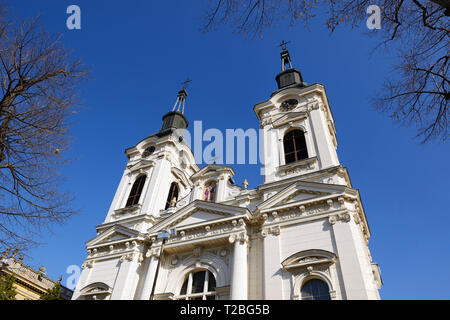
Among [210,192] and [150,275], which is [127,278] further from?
[210,192]

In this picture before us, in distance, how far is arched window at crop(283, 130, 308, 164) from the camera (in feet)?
62.8

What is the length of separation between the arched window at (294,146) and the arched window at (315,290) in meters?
8.03

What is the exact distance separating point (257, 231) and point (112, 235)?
34.0ft

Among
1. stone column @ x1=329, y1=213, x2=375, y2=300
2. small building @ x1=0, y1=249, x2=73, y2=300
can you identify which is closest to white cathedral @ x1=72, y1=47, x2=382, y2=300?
stone column @ x1=329, y1=213, x2=375, y2=300

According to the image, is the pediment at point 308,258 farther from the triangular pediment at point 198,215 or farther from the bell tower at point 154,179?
the bell tower at point 154,179

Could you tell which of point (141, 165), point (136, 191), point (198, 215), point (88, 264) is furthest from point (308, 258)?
point (141, 165)

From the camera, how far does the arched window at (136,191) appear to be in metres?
23.4

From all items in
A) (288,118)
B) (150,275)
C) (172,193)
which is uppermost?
(288,118)

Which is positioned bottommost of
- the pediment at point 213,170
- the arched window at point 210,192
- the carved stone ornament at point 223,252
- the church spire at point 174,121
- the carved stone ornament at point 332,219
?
the carved stone ornament at point 223,252

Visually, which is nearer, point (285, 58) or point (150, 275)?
point (150, 275)

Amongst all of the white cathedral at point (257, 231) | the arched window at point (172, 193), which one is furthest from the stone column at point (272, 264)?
the arched window at point (172, 193)

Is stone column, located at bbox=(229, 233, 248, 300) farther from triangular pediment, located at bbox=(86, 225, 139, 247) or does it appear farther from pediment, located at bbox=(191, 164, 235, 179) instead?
triangular pediment, located at bbox=(86, 225, 139, 247)

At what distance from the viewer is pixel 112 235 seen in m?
20.4
